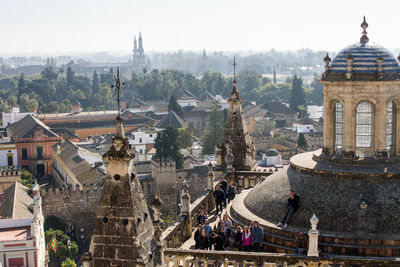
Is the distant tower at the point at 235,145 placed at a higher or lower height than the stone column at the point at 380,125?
lower

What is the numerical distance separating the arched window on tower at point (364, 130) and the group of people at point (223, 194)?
14.2 ft

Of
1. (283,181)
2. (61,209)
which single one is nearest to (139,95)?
(61,209)

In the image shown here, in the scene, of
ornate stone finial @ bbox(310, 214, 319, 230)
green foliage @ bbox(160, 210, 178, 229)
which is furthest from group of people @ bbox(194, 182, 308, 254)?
green foliage @ bbox(160, 210, 178, 229)

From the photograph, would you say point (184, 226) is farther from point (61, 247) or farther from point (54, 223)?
point (54, 223)

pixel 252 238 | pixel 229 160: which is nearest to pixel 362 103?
pixel 252 238

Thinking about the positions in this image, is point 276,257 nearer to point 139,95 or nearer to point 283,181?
point 283,181

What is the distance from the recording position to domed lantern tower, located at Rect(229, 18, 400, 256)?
1441 centimetres

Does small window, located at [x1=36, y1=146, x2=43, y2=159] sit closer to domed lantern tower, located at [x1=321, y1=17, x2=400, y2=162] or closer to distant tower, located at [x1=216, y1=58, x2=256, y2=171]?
distant tower, located at [x1=216, y1=58, x2=256, y2=171]

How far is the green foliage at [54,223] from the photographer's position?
2595 inches

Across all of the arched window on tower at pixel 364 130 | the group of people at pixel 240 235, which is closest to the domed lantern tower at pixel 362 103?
the arched window on tower at pixel 364 130

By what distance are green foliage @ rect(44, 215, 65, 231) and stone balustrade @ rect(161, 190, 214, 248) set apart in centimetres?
4864

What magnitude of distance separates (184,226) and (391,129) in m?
5.55

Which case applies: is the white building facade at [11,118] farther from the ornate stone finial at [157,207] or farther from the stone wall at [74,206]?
the ornate stone finial at [157,207]

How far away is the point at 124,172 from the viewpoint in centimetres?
1273
